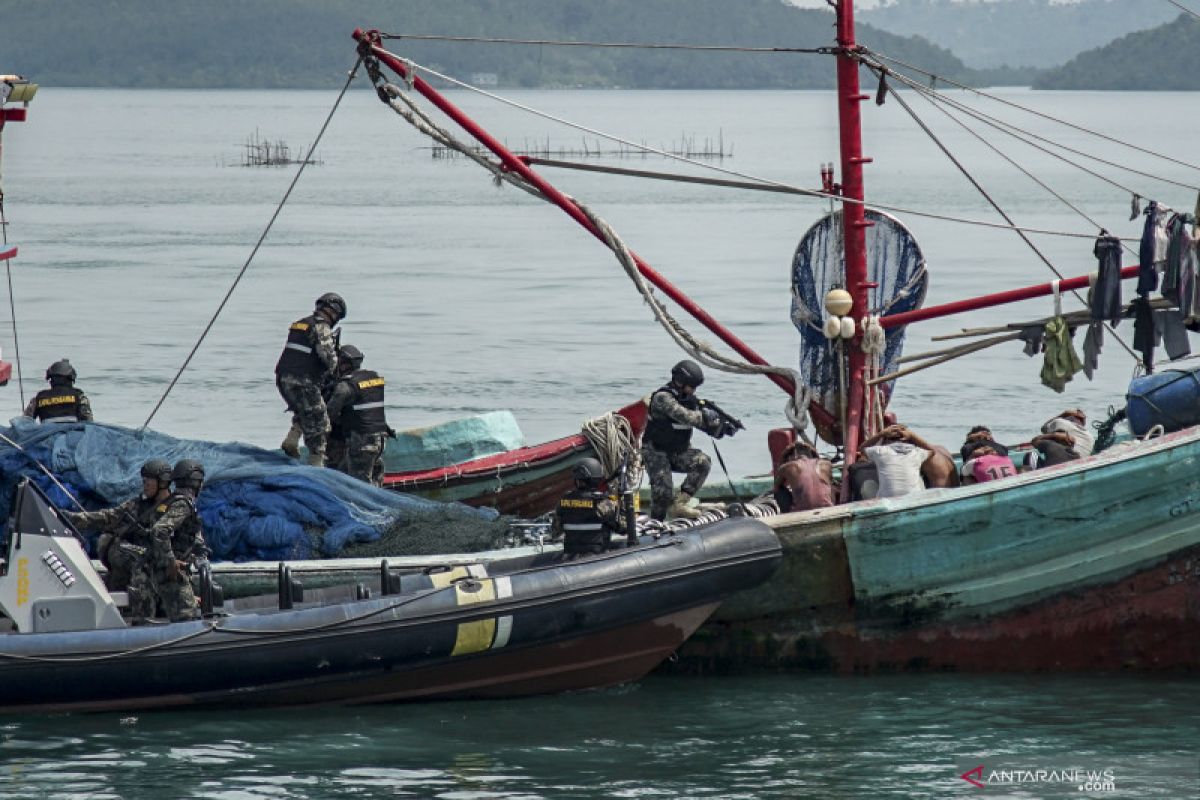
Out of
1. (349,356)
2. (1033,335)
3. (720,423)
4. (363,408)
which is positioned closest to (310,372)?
(349,356)

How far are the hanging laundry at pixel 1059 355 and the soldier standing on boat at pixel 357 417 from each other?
5.52 m

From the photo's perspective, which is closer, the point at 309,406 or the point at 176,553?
the point at 176,553

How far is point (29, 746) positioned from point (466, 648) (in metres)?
2.91

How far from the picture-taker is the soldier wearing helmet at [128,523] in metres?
12.7

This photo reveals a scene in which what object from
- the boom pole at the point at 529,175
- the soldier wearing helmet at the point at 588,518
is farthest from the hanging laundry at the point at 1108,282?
the soldier wearing helmet at the point at 588,518

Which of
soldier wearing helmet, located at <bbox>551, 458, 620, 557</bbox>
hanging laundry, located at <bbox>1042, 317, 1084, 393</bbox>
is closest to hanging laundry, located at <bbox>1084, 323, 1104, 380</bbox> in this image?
hanging laundry, located at <bbox>1042, 317, 1084, 393</bbox>

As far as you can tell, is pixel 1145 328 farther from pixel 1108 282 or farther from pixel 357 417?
pixel 357 417

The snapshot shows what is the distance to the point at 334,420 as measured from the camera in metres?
15.8

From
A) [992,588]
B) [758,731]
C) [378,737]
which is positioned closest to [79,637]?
[378,737]

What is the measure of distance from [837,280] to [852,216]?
620 mm

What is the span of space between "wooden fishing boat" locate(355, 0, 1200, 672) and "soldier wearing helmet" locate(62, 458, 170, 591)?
12.9ft

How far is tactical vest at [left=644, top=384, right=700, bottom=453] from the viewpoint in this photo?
48.3 ft

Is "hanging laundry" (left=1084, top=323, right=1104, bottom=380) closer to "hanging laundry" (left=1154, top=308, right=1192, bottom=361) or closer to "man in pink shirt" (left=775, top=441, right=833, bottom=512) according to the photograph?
"hanging laundry" (left=1154, top=308, right=1192, bottom=361)

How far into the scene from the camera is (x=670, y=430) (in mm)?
14758
